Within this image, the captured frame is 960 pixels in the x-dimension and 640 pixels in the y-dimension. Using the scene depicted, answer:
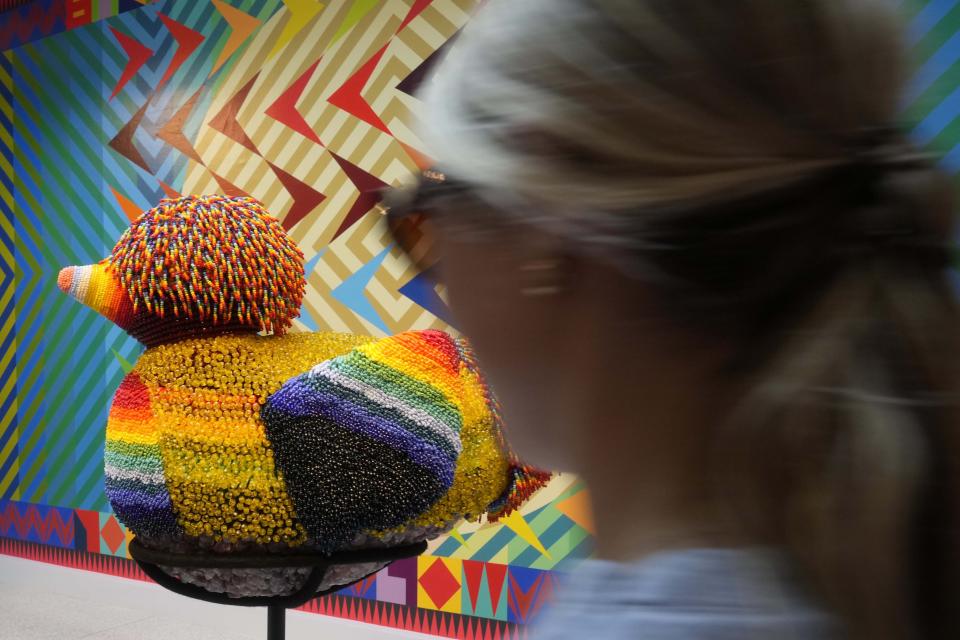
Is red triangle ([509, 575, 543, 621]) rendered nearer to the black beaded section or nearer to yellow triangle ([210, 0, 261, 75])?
the black beaded section

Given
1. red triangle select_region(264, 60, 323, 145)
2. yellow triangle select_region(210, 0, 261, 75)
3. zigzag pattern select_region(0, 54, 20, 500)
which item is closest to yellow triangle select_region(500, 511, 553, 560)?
red triangle select_region(264, 60, 323, 145)

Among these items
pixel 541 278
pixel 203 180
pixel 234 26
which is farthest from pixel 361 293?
pixel 541 278

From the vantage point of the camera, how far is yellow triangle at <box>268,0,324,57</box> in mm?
1896

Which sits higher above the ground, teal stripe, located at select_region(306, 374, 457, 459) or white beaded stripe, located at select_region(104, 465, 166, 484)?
teal stripe, located at select_region(306, 374, 457, 459)

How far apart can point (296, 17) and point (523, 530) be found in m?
1.30

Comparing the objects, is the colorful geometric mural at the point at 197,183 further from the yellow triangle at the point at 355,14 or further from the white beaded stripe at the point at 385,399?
the white beaded stripe at the point at 385,399

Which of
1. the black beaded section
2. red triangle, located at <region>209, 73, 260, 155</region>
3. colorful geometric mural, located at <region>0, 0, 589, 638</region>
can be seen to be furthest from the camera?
red triangle, located at <region>209, 73, 260, 155</region>

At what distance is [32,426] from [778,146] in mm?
2654

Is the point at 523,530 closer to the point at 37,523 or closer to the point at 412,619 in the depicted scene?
the point at 412,619

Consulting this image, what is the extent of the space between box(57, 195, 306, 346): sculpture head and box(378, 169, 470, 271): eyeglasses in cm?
46

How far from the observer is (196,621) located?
79.4 inches

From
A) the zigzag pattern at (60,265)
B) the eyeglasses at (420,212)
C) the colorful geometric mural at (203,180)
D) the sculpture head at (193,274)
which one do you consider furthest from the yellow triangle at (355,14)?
the eyeglasses at (420,212)

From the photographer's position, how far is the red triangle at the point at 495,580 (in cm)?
167

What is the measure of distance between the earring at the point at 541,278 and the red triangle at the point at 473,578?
1.47 m
